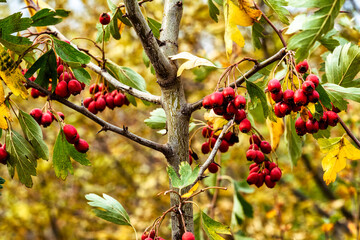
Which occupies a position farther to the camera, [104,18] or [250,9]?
[104,18]

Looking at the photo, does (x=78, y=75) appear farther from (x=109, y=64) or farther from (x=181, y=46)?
(x=181, y=46)

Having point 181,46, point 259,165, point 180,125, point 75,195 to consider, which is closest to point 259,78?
point 259,165

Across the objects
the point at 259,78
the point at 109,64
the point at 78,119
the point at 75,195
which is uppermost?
the point at 78,119

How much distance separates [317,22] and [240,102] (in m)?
0.29

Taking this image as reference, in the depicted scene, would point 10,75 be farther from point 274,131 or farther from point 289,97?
point 274,131

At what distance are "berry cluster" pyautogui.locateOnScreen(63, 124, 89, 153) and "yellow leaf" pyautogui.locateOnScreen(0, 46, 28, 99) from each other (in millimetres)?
205

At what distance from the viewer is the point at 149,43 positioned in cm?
107

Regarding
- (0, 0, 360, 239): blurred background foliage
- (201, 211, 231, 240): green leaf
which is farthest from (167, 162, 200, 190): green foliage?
(0, 0, 360, 239): blurred background foliage

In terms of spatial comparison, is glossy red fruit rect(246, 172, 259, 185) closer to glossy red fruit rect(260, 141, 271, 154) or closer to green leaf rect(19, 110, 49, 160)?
glossy red fruit rect(260, 141, 271, 154)

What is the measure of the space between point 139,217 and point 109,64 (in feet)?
11.2

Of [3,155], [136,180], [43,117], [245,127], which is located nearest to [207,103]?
[245,127]

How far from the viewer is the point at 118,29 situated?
56.6 inches

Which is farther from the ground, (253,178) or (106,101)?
(106,101)

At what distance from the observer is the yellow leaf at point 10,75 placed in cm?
102
